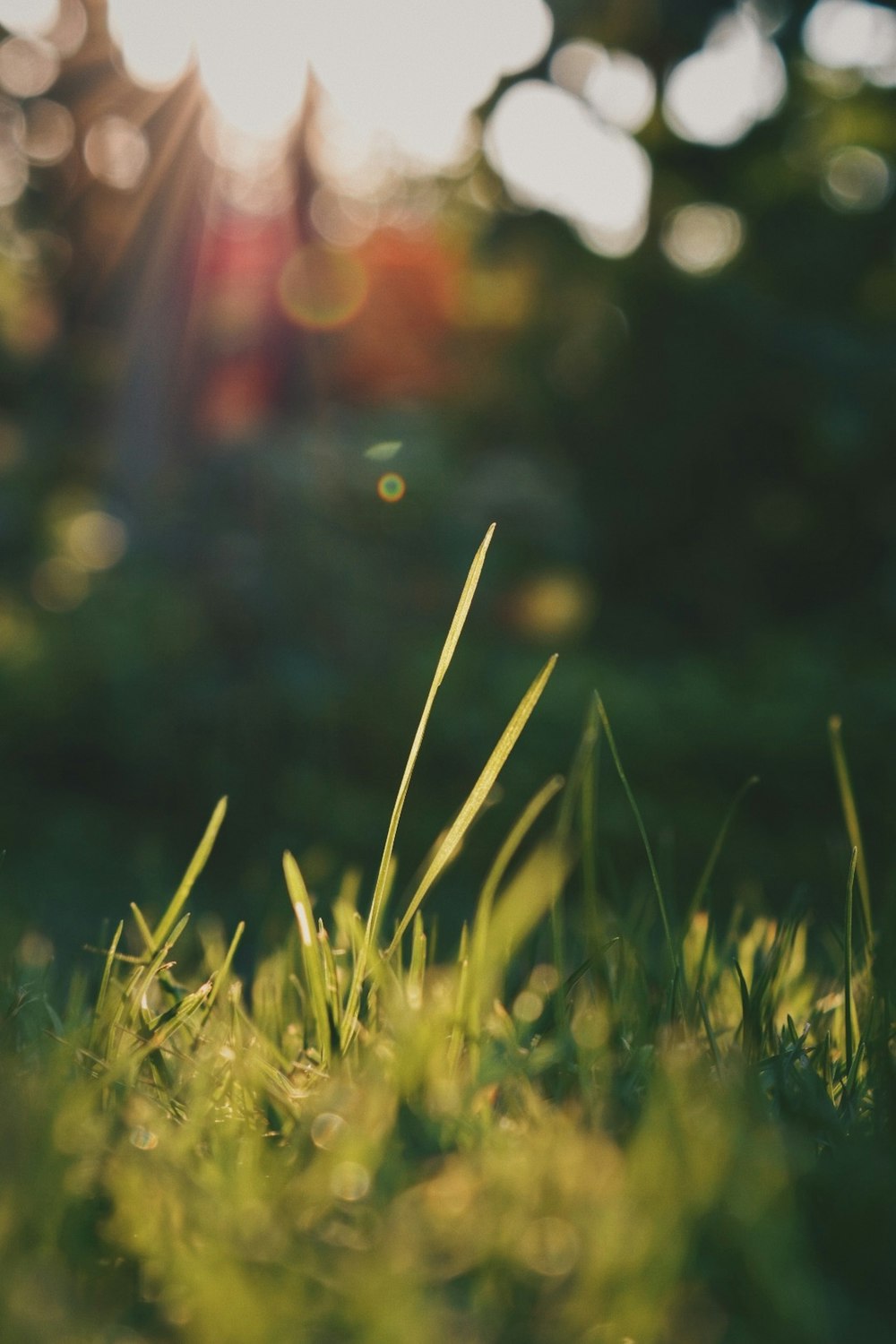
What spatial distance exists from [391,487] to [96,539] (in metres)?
2.23

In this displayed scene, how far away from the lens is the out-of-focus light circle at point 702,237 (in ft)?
31.3

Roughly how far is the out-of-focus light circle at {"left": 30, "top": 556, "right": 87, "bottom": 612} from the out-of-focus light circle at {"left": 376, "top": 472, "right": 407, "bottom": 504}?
1898 mm

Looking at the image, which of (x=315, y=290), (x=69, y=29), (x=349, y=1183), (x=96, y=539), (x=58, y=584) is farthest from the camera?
(x=69, y=29)

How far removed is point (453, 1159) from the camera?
56cm

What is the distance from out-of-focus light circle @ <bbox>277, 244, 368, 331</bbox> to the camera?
34.9ft

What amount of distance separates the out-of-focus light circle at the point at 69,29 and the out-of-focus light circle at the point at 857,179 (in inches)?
305

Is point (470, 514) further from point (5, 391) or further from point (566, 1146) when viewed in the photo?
point (566, 1146)

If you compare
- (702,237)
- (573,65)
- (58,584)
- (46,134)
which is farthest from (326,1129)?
(46,134)

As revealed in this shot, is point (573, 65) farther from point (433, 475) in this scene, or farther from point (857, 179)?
point (857, 179)

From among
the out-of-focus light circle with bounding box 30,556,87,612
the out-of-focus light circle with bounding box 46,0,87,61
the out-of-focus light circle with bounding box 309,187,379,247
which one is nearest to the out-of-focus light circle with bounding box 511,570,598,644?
the out-of-focus light circle with bounding box 30,556,87,612

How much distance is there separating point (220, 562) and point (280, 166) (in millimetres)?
9560

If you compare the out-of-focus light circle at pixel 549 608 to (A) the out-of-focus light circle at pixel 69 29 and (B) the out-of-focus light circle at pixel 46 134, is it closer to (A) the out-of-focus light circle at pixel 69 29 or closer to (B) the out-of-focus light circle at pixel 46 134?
(A) the out-of-focus light circle at pixel 69 29

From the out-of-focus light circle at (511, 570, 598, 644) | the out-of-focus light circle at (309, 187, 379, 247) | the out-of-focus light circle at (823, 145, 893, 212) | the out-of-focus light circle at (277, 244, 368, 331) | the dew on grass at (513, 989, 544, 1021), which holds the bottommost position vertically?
the out-of-focus light circle at (511, 570, 598, 644)

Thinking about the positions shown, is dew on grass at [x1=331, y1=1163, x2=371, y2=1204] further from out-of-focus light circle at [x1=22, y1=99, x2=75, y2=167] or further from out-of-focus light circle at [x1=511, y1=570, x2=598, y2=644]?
out-of-focus light circle at [x1=22, y1=99, x2=75, y2=167]
